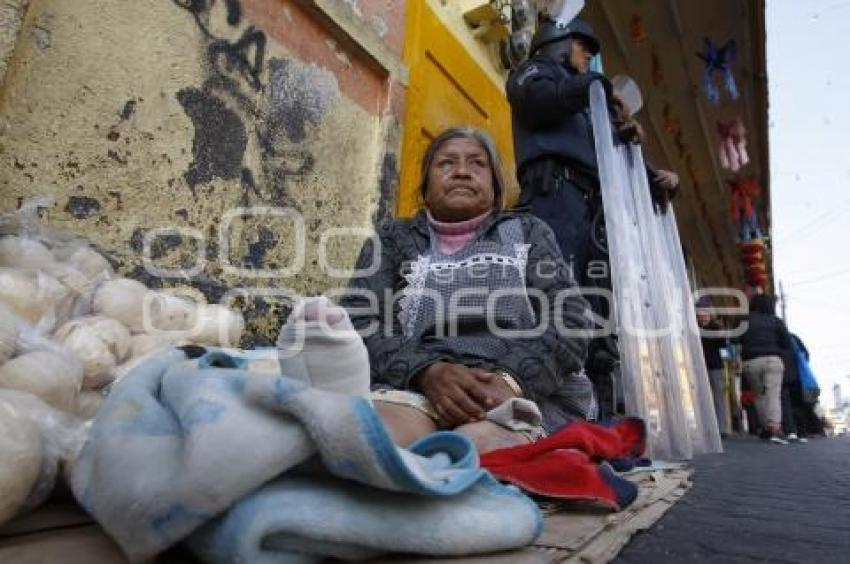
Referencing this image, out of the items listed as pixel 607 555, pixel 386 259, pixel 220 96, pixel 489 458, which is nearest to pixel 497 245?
pixel 386 259

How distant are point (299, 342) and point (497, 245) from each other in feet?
2.92

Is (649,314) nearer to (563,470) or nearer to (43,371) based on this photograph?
(563,470)

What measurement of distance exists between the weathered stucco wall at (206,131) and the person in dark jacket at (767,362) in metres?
5.18

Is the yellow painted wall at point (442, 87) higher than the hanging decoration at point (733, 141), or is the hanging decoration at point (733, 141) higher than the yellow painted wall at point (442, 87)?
the hanging decoration at point (733, 141)

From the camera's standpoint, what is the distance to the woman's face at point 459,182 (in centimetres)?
186

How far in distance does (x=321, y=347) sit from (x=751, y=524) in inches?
39.2

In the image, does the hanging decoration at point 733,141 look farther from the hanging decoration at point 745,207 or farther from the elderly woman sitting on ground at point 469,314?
the elderly woman sitting on ground at point 469,314

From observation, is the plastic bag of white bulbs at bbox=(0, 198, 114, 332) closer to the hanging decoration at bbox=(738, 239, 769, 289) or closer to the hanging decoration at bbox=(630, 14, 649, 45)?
the hanging decoration at bbox=(630, 14, 649, 45)

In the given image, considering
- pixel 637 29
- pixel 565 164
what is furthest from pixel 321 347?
pixel 637 29

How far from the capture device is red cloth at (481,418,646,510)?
1124 millimetres

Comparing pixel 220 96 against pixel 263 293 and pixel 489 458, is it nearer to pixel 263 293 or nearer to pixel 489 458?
pixel 263 293

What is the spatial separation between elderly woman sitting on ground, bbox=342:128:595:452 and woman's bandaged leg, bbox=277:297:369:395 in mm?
321

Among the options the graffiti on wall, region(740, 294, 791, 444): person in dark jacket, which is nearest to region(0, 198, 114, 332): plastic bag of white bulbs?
the graffiti on wall

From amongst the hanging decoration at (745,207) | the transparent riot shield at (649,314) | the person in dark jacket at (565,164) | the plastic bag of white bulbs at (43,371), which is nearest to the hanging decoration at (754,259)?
the hanging decoration at (745,207)
